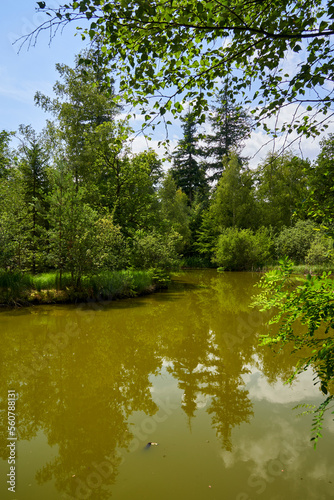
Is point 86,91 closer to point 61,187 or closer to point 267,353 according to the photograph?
point 61,187

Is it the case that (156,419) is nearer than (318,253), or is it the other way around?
(156,419)

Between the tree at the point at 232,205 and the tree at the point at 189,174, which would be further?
the tree at the point at 189,174

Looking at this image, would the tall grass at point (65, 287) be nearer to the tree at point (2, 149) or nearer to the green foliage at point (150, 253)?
the green foliage at point (150, 253)

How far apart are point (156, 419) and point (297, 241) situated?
75.7 feet

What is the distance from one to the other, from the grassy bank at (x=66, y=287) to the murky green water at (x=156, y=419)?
3.20 metres

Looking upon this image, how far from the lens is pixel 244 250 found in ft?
82.9

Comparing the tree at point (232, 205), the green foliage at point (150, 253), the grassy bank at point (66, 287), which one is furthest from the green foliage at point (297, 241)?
the grassy bank at point (66, 287)

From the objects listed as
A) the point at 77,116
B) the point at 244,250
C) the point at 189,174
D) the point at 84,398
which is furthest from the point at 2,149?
the point at 189,174

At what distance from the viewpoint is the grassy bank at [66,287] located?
1087cm

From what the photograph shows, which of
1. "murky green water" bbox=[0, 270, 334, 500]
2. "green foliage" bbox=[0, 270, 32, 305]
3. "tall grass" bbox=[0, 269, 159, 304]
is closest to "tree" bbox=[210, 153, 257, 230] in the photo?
"tall grass" bbox=[0, 269, 159, 304]

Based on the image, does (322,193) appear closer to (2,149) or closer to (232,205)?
(2,149)

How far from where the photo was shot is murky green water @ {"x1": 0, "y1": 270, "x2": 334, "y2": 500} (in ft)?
9.14

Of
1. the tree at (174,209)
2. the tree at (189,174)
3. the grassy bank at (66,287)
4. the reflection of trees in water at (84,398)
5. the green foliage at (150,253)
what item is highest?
the tree at (189,174)

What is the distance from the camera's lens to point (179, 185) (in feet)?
126
